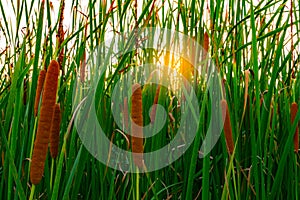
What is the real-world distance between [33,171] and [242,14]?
0.89 metres

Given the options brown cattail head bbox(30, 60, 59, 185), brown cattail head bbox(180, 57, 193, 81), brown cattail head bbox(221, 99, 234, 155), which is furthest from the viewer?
brown cattail head bbox(180, 57, 193, 81)

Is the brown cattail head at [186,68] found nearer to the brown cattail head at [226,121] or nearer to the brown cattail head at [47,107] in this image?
the brown cattail head at [226,121]

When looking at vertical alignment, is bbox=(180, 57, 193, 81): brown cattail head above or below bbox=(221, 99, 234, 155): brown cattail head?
above

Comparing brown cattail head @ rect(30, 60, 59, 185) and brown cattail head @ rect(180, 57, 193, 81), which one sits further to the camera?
brown cattail head @ rect(180, 57, 193, 81)

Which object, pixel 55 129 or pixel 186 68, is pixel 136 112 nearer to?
pixel 55 129

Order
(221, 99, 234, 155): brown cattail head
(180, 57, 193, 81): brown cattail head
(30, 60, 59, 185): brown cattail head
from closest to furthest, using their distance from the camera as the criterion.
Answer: (30, 60, 59, 185): brown cattail head < (221, 99, 234, 155): brown cattail head < (180, 57, 193, 81): brown cattail head

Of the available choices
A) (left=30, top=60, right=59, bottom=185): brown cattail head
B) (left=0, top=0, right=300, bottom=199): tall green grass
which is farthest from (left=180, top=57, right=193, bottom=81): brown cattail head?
(left=30, top=60, right=59, bottom=185): brown cattail head

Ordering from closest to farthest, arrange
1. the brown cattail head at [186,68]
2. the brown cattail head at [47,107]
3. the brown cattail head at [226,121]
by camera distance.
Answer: the brown cattail head at [47,107] → the brown cattail head at [226,121] → the brown cattail head at [186,68]

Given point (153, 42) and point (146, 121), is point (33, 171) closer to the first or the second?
point (146, 121)

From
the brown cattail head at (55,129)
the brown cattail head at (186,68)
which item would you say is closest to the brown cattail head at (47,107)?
the brown cattail head at (55,129)

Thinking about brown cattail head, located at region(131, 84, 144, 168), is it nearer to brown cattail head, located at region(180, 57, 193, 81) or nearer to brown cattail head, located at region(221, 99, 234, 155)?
brown cattail head, located at region(221, 99, 234, 155)

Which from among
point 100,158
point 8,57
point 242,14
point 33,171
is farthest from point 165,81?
point 8,57

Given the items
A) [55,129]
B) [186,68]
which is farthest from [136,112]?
[186,68]

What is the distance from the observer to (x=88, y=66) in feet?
4.12
